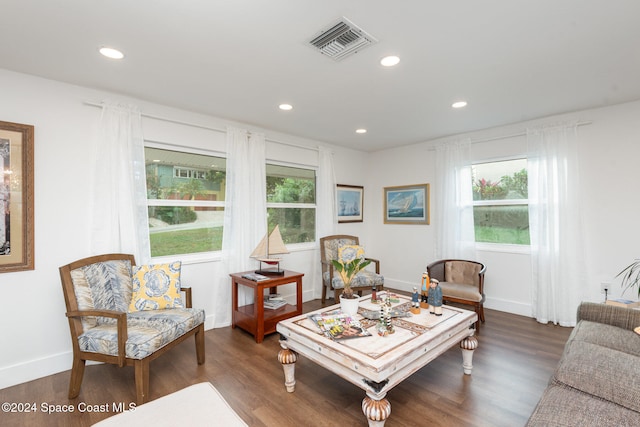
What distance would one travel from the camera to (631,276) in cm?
308

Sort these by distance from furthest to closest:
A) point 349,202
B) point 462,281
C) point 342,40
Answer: point 349,202 → point 462,281 → point 342,40

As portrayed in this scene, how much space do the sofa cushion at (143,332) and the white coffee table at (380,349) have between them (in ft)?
2.62

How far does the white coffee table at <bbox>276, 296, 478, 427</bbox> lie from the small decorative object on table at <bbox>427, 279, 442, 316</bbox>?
54mm

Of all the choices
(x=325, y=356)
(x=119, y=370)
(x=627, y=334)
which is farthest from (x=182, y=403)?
(x=627, y=334)

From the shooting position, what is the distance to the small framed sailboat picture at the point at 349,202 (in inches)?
195

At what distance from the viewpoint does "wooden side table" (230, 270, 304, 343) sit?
3047 millimetres

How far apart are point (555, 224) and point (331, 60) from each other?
3.22 m

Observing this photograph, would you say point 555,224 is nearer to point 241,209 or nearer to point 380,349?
point 380,349

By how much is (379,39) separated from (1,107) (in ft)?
9.56

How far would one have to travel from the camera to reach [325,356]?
1.90m

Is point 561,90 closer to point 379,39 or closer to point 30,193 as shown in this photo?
point 379,39

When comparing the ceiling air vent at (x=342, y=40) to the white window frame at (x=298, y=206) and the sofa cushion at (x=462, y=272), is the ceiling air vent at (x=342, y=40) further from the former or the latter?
the sofa cushion at (x=462, y=272)

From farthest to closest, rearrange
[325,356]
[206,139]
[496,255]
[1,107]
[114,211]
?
[496,255] < [206,139] < [114,211] < [1,107] < [325,356]

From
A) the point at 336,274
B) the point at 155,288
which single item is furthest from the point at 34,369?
the point at 336,274
